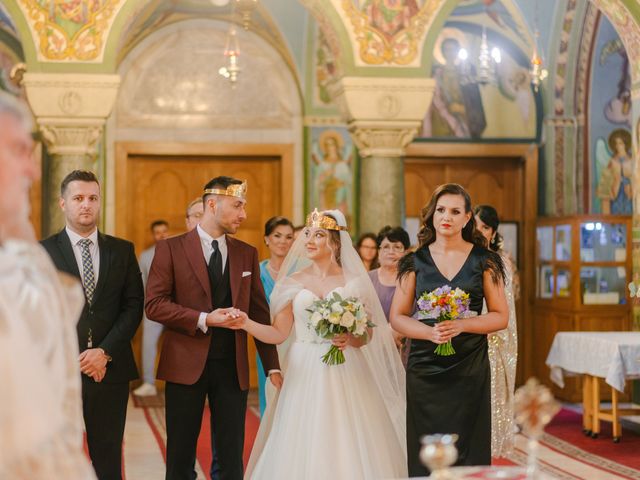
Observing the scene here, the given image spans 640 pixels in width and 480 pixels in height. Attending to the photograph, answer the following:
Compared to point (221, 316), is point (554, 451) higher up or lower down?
lower down

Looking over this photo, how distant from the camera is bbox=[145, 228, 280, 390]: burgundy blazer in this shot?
5.85 meters

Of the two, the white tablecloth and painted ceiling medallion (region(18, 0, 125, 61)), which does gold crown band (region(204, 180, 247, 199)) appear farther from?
the white tablecloth

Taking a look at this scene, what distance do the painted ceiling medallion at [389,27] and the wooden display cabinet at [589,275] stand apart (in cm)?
363

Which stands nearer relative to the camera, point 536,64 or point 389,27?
point 389,27

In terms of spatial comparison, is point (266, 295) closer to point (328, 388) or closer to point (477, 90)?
point (328, 388)

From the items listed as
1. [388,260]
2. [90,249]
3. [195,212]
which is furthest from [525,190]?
[90,249]

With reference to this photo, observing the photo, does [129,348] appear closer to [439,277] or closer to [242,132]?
[439,277]

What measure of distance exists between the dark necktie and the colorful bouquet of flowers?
1.13 meters

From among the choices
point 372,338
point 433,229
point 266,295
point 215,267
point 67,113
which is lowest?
point 372,338

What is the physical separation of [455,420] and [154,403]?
7.81m

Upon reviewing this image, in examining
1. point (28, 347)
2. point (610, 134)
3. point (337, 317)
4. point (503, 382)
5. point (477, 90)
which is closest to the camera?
point (28, 347)

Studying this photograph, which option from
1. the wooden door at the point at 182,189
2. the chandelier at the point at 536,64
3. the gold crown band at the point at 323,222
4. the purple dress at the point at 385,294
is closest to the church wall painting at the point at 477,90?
the chandelier at the point at 536,64

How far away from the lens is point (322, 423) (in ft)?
20.7

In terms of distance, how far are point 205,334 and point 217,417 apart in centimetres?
49
